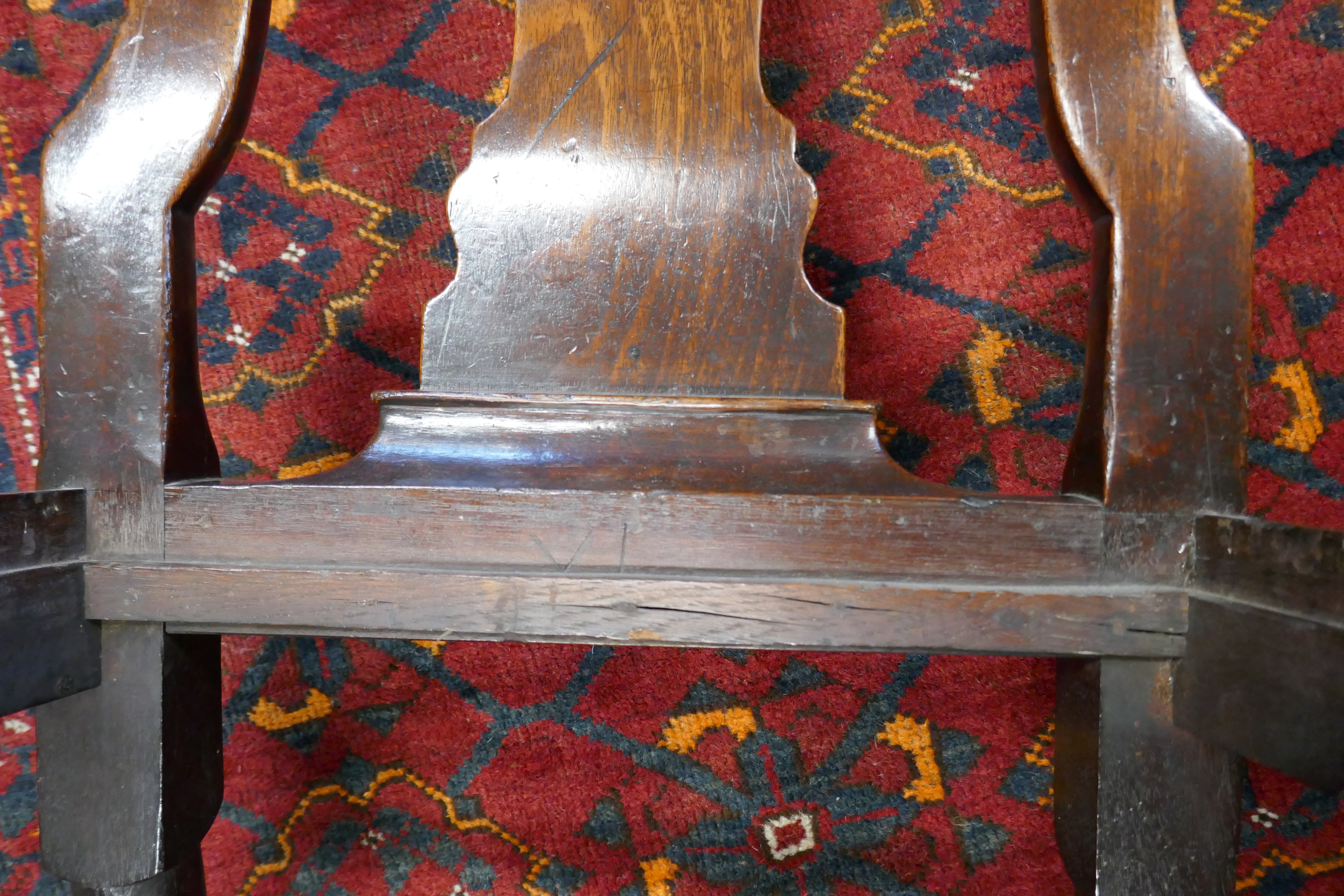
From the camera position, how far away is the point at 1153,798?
0.43m

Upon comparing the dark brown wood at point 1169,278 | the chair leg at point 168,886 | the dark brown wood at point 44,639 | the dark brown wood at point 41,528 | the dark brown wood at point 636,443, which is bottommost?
the chair leg at point 168,886

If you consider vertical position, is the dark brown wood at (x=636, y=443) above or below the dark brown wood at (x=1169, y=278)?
below

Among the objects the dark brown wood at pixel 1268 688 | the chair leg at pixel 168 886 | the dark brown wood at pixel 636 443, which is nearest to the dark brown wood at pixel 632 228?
the dark brown wood at pixel 636 443

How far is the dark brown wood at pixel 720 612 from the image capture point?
16.9 inches

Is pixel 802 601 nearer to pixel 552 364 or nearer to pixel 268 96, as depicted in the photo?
pixel 552 364

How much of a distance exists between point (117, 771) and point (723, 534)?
0.38m

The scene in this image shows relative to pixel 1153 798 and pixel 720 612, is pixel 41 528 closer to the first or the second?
→ pixel 720 612

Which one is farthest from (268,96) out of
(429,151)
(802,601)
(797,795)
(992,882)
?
(992,882)

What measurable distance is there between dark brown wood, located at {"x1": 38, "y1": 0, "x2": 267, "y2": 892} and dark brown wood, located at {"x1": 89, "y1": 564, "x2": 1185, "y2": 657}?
0.10 m

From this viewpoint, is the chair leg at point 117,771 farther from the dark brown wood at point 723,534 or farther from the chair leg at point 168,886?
the dark brown wood at point 723,534

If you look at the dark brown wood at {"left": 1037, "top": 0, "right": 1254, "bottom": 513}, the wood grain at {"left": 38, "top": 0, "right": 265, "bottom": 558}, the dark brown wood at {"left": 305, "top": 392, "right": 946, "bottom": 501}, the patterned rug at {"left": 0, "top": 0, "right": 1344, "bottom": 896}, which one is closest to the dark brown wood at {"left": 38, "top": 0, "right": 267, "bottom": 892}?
the wood grain at {"left": 38, "top": 0, "right": 265, "bottom": 558}

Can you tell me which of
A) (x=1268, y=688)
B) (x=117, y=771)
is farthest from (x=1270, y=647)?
(x=117, y=771)

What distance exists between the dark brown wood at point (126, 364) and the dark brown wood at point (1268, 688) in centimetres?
57

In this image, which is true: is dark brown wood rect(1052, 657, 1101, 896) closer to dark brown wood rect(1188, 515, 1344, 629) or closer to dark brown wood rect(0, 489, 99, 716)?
dark brown wood rect(1188, 515, 1344, 629)
